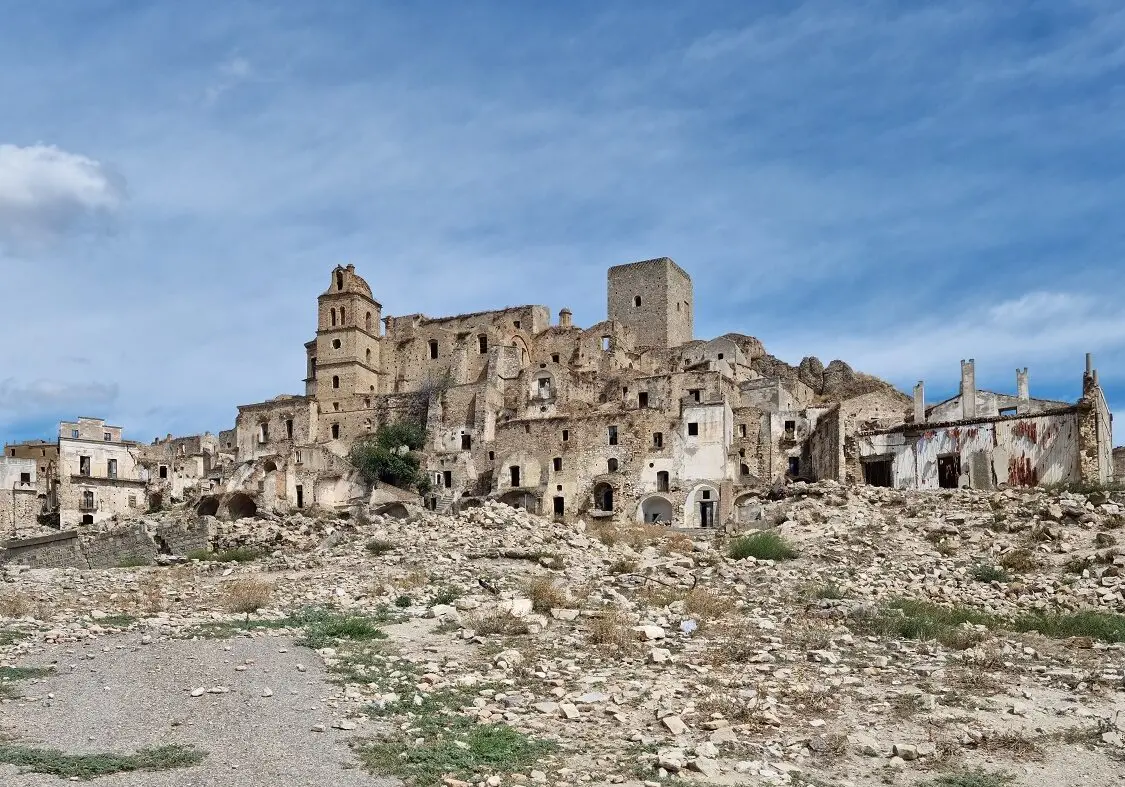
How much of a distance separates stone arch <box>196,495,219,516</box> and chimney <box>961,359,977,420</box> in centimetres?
3541

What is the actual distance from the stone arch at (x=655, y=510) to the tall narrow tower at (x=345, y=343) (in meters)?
22.0

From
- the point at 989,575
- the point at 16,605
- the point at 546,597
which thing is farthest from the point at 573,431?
the point at 16,605

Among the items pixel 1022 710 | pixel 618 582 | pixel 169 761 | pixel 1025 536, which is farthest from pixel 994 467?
pixel 169 761

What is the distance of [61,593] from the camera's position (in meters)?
25.9

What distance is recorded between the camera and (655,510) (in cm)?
4803

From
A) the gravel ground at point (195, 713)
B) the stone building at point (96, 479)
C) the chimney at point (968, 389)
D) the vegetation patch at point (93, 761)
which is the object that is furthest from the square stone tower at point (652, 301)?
the vegetation patch at point (93, 761)

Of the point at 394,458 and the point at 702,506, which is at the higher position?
the point at 394,458

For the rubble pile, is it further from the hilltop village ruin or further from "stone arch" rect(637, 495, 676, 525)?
"stone arch" rect(637, 495, 676, 525)

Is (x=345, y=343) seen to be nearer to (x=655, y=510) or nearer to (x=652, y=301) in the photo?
(x=652, y=301)

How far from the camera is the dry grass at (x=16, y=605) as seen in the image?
2211cm

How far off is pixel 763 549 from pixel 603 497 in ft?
69.2

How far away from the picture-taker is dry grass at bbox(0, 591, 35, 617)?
72.5ft

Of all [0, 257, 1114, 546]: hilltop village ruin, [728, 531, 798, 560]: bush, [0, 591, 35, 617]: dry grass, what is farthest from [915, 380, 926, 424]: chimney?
[0, 591, 35, 617]: dry grass

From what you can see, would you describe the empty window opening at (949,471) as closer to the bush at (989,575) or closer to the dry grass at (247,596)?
the bush at (989,575)
